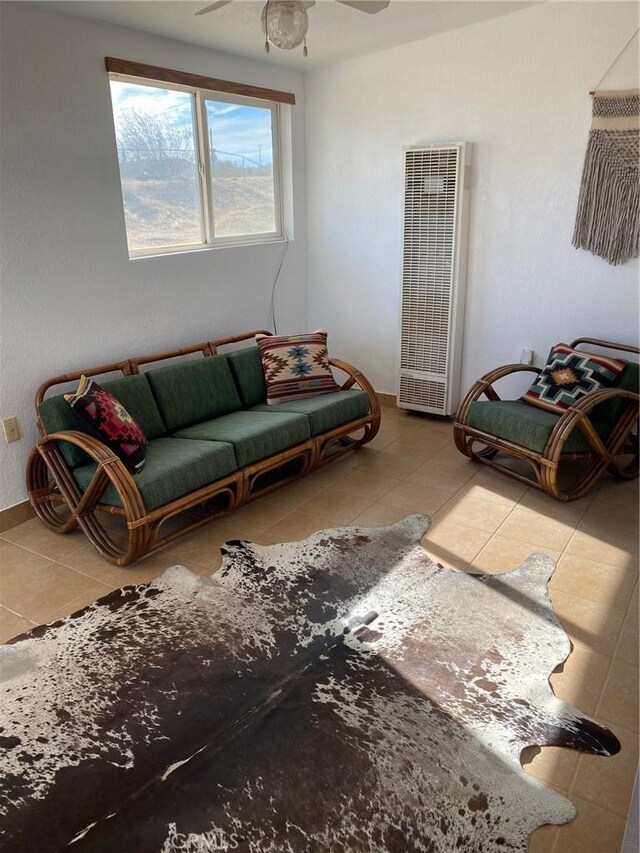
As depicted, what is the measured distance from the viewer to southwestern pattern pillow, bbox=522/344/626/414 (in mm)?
3445

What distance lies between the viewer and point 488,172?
3979 mm

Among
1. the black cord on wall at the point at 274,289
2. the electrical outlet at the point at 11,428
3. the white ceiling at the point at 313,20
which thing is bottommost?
the electrical outlet at the point at 11,428

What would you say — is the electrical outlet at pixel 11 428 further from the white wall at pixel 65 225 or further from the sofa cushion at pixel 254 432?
the sofa cushion at pixel 254 432

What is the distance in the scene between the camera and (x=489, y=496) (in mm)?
3418

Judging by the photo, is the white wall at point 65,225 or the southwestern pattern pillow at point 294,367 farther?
the southwestern pattern pillow at point 294,367

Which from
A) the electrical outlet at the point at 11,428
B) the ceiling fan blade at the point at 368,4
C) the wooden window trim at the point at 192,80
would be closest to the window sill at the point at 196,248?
the wooden window trim at the point at 192,80

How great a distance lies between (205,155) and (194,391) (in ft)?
5.15

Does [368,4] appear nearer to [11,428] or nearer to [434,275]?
[434,275]

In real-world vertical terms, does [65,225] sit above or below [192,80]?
below

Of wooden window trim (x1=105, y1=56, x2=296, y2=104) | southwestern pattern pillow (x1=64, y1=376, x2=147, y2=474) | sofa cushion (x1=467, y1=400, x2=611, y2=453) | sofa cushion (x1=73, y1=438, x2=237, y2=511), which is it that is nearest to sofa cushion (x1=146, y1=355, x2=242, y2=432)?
sofa cushion (x1=73, y1=438, x2=237, y2=511)

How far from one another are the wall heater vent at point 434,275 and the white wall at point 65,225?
1.43 m

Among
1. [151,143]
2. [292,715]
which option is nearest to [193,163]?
[151,143]

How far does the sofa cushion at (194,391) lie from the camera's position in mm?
3451

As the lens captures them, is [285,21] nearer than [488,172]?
Yes
